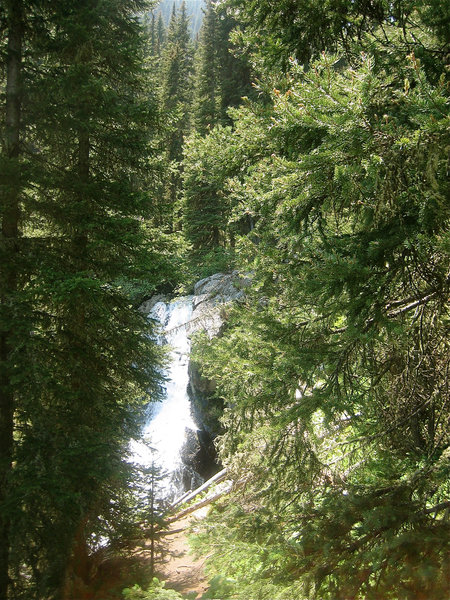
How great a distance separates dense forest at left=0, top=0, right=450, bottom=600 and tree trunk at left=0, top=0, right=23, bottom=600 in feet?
0.11

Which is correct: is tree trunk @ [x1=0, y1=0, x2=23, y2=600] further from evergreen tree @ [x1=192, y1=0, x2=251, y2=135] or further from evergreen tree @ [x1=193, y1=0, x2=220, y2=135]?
evergreen tree @ [x1=193, y1=0, x2=220, y2=135]

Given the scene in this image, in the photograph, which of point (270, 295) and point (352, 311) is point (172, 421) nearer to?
point (270, 295)

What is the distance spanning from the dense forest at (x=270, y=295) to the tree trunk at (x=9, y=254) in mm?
32

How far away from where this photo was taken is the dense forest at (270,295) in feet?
9.80

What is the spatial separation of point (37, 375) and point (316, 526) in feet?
13.3

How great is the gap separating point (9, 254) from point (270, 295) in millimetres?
4159

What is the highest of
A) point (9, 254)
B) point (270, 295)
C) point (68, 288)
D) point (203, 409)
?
point (9, 254)

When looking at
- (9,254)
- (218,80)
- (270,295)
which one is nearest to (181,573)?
(270,295)

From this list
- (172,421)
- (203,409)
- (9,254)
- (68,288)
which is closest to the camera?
(68,288)

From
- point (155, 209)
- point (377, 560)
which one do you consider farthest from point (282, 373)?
point (155, 209)

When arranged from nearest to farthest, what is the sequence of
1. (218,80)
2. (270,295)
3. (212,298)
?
(270,295)
(212,298)
(218,80)

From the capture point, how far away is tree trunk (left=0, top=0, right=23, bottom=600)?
543 centimetres

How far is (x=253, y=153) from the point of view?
445 cm

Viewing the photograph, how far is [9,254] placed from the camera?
634 cm
